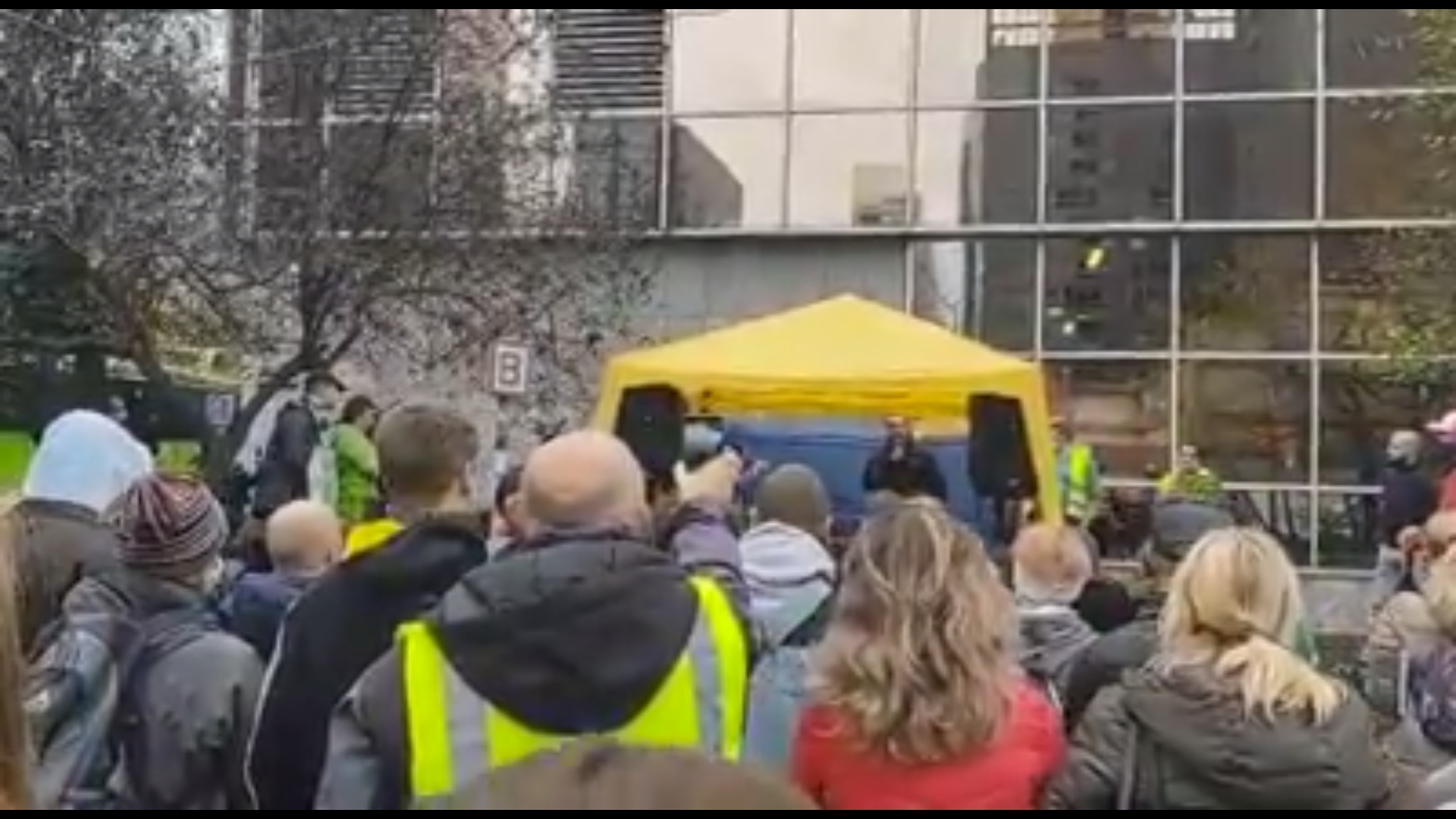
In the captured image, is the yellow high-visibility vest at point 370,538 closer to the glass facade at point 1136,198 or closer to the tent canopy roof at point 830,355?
the tent canopy roof at point 830,355

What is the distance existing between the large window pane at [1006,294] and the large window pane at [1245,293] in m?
1.63

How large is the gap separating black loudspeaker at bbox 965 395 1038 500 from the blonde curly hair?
24.2 feet

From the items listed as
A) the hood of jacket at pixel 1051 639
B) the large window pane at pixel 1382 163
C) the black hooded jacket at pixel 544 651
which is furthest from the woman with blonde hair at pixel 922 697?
the large window pane at pixel 1382 163

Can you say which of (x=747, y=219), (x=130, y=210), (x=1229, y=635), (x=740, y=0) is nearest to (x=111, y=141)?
(x=130, y=210)

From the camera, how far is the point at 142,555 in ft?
14.3

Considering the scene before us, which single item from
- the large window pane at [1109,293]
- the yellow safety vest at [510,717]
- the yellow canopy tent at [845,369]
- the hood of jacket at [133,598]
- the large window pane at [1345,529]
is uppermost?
the large window pane at [1109,293]

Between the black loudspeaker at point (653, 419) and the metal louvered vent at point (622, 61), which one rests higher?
the metal louvered vent at point (622, 61)

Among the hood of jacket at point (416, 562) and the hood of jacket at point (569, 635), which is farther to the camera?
the hood of jacket at point (416, 562)

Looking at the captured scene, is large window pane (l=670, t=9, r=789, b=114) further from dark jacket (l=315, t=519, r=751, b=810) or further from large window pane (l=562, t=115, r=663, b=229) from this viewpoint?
dark jacket (l=315, t=519, r=751, b=810)

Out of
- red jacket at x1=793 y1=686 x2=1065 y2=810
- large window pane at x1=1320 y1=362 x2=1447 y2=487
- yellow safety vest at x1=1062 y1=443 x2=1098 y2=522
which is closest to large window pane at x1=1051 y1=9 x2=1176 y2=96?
large window pane at x1=1320 y1=362 x2=1447 y2=487

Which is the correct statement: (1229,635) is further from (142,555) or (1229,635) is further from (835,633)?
(142,555)

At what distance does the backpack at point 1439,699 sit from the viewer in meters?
5.11

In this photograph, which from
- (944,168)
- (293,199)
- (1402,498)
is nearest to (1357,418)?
(944,168)

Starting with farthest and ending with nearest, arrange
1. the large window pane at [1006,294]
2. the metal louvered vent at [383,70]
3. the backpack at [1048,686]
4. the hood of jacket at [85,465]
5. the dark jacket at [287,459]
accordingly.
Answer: the large window pane at [1006,294], the metal louvered vent at [383,70], the dark jacket at [287,459], the hood of jacket at [85,465], the backpack at [1048,686]
